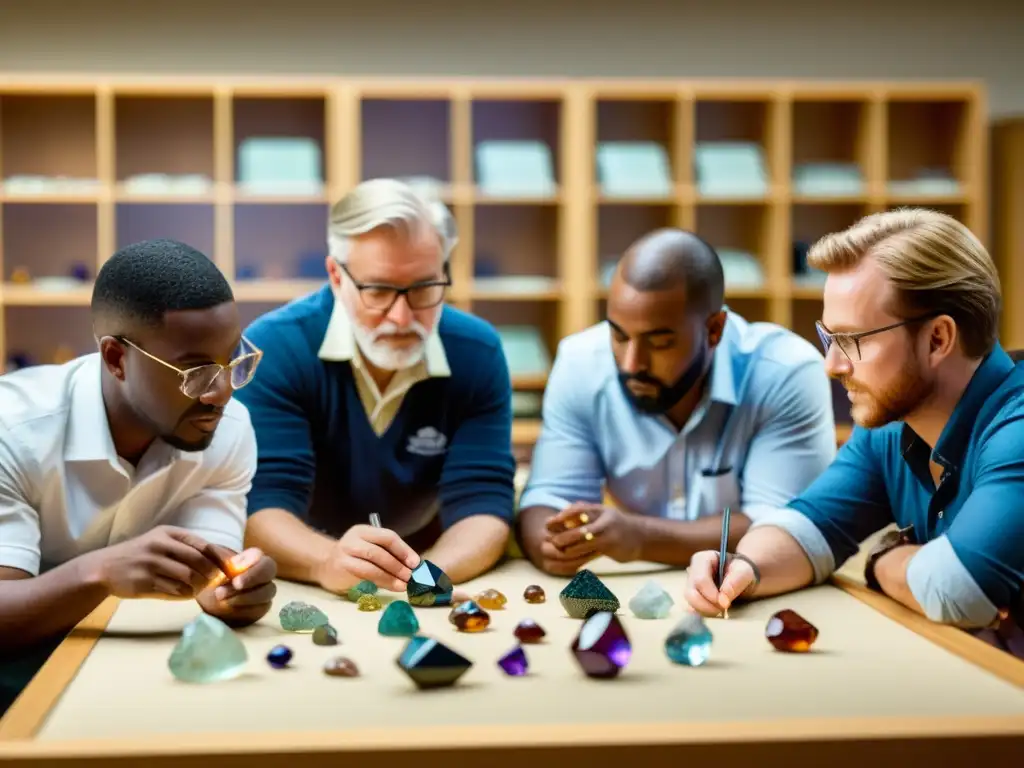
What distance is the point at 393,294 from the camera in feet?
5.80

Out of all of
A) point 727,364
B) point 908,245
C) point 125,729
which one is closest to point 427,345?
point 727,364

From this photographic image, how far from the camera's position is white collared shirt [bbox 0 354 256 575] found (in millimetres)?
1323

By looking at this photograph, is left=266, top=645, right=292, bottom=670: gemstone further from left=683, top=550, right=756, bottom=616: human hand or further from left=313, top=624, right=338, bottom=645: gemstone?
left=683, top=550, right=756, bottom=616: human hand

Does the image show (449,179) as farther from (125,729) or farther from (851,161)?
(125,729)

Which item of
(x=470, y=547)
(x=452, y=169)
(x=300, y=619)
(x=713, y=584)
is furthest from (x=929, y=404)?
(x=452, y=169)

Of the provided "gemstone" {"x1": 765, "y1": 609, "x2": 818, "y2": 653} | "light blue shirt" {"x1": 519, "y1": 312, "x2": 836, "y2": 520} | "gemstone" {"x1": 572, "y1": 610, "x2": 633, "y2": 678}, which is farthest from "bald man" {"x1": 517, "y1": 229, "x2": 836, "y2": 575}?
"gemstone" {"x1": 572, "y1": 610, "x2": 633, "y2": 678}

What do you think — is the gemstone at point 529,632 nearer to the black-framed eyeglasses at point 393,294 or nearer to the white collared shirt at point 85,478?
the white collared shirt at point 85,478

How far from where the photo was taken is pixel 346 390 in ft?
6.04

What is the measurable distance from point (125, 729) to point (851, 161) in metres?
3.89

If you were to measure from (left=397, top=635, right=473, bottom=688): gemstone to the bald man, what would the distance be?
61 centimetres

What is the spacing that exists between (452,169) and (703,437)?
7.89ft

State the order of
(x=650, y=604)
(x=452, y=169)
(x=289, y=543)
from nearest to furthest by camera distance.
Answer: (x=650, y=604) → (x=289, y=543) → (x=452, y=169)

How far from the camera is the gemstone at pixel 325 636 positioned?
119 centimetres

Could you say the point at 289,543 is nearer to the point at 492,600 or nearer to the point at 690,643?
the point at 492,600
